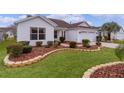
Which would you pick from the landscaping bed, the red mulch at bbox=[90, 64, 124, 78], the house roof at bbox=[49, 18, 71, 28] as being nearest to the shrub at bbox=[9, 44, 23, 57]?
the landscaping bed

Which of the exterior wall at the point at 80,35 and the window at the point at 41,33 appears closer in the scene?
the exterior wall at the point at 80,35

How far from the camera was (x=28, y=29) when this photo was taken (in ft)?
25.9

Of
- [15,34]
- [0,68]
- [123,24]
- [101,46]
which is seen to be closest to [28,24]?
[15,34]

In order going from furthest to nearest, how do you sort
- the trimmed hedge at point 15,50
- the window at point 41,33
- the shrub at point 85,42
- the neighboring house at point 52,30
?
the window at point 41,33, the shrub at point 85,42, the neighboring house at point 52,30, the trimmed hedge at point 15,50

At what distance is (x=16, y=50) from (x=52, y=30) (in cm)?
115

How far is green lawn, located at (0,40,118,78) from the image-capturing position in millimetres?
7613

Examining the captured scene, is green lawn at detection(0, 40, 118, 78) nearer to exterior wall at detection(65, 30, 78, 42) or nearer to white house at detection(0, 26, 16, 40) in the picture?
white house at detection(0, 26, 16, 40)

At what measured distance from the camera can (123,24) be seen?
766 centimetres

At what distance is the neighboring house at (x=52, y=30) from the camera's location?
25.5 feet

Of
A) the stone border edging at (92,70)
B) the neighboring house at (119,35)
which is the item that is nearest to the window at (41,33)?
the stone border edging at (92,70)

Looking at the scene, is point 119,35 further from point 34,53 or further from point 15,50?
point 15,50

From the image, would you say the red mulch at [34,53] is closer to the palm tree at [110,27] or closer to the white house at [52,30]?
the white house at [52,30]
